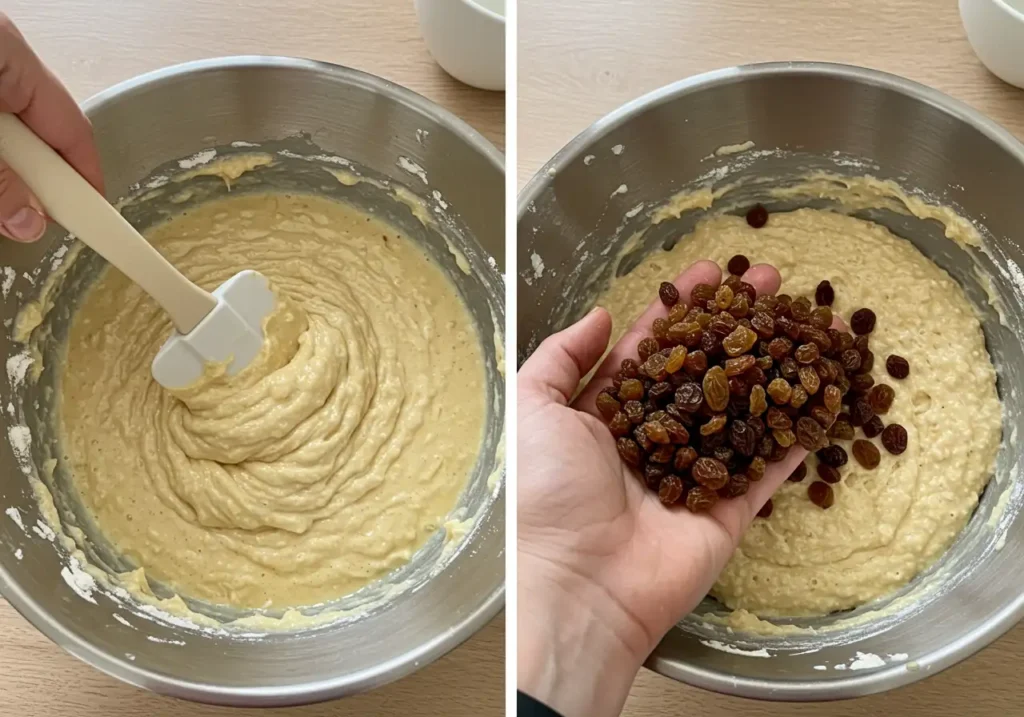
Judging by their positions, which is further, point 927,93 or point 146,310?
point 146,310

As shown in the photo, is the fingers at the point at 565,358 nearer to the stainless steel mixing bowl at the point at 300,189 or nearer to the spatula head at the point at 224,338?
the stainless steel mixing bowl at the point at 300,189

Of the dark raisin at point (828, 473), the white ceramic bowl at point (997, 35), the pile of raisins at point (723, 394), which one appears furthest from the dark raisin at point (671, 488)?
the white ceramic bowl at point (997, 35)

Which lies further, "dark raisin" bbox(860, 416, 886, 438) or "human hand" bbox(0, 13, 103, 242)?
"dark raisin" bbox(860, 416, 886, 438)

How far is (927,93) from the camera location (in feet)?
2.96

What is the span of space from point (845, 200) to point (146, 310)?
93 cm

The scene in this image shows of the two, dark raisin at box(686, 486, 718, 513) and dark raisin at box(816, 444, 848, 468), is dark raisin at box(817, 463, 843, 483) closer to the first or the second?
dark raisin at box(816, 444, 848, 468)

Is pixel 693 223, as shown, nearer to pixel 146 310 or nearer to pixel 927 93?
pixel 927 93

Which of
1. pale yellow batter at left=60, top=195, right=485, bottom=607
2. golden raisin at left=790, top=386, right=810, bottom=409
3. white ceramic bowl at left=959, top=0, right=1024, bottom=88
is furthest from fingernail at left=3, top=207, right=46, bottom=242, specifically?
white ceramic bowl at left=959, top=0, right=1024, bottom=88

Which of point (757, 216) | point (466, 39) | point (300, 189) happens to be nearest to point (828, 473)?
point (757, 216)

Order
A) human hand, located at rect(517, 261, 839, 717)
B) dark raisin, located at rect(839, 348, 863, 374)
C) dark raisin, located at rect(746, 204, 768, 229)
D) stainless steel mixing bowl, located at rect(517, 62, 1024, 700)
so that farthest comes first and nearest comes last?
dark raisin, located at rect(746, 204, 768, 229) < dark raisin, located at rect(839, 348, 863, 374) < stainless steel mixing bowl, located at rect(517, 62, 1024, 700) < human hand, located at rect(517, 261, 839, 717)

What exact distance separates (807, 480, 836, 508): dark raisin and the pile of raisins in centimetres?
7

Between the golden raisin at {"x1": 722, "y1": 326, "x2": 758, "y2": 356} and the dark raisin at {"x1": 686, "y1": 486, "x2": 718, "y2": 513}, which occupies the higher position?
the golden raisin at {"x1": 722, "y1": 326, "x2": 758, "y2": 356}

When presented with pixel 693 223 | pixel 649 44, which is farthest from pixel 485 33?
pixel 693 223

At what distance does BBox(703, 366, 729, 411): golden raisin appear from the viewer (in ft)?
2.76
